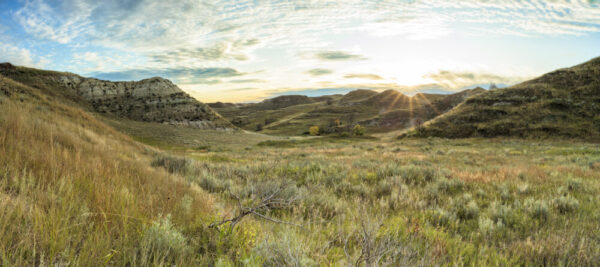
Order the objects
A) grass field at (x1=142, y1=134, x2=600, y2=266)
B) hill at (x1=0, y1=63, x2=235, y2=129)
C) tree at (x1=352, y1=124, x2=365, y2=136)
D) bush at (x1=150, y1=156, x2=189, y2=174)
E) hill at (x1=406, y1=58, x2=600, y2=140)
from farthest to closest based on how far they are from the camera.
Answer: tree at (x1=352, y1=124, x2=365, y2=136)
hill at (x1=0, y1=63, x2=235, y2=129)
hill at (x1=406, y1=58, x2=600, y2=140)
bush at (x1=150, y1=156, x2=189, y2=174)
grass field at (x1=142, y1=134, x2=600, y2=266)

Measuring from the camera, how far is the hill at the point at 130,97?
59.5m

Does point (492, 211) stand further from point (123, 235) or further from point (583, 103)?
point (583, 103)

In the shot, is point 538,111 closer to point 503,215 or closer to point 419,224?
point 503,215

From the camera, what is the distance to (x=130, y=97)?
70250mm

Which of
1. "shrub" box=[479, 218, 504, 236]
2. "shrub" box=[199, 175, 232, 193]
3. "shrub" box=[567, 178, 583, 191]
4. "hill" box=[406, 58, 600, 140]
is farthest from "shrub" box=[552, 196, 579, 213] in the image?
"hill" box=[406, 58, 600, 140]

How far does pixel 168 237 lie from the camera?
72.0 inches

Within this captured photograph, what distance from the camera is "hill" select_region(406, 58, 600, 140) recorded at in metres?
37.9

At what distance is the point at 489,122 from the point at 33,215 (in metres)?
56.8

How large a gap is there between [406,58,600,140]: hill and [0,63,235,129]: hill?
196 feet

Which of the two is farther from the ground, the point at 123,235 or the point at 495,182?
the point at 123,235

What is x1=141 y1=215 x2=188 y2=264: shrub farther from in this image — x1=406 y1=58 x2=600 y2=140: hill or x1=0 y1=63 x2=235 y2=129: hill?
x1=0 y1=63 x2=235 y2=129: hill

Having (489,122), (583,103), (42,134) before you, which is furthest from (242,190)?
(583,103)

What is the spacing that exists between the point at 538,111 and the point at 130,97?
92.2m

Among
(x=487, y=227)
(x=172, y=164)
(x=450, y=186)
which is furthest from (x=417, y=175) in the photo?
(x=172, y=164)
